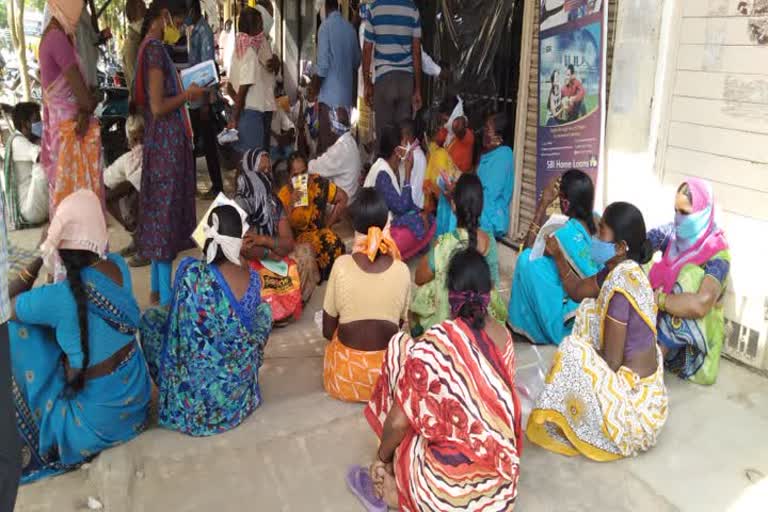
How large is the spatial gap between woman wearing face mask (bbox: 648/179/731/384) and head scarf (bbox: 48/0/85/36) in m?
3.66

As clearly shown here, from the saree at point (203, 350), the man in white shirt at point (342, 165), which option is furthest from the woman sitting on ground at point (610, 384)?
the man in white shirt at point (342, 165)

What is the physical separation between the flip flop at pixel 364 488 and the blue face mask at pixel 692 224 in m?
1.99

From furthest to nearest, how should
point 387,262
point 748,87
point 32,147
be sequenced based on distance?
point 32,147
point 748,87
point 387,262

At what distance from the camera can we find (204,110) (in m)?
7.18

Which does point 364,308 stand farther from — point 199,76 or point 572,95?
point 572,95

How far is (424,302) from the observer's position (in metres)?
3.70

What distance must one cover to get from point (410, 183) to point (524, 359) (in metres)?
1.86

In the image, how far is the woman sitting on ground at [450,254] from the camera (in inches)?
139

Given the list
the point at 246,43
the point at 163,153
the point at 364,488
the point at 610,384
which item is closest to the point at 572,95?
the point at 610,384

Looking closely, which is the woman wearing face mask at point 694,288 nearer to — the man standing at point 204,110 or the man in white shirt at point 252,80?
the man in white shirt at point 252,80

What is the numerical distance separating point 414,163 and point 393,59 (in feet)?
4.48

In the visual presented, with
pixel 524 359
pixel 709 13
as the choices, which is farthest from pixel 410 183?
pixel 709 13

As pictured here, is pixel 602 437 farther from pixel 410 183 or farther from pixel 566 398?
pixel 410 183

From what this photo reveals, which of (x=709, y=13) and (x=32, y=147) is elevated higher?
(x=709, y=13)
